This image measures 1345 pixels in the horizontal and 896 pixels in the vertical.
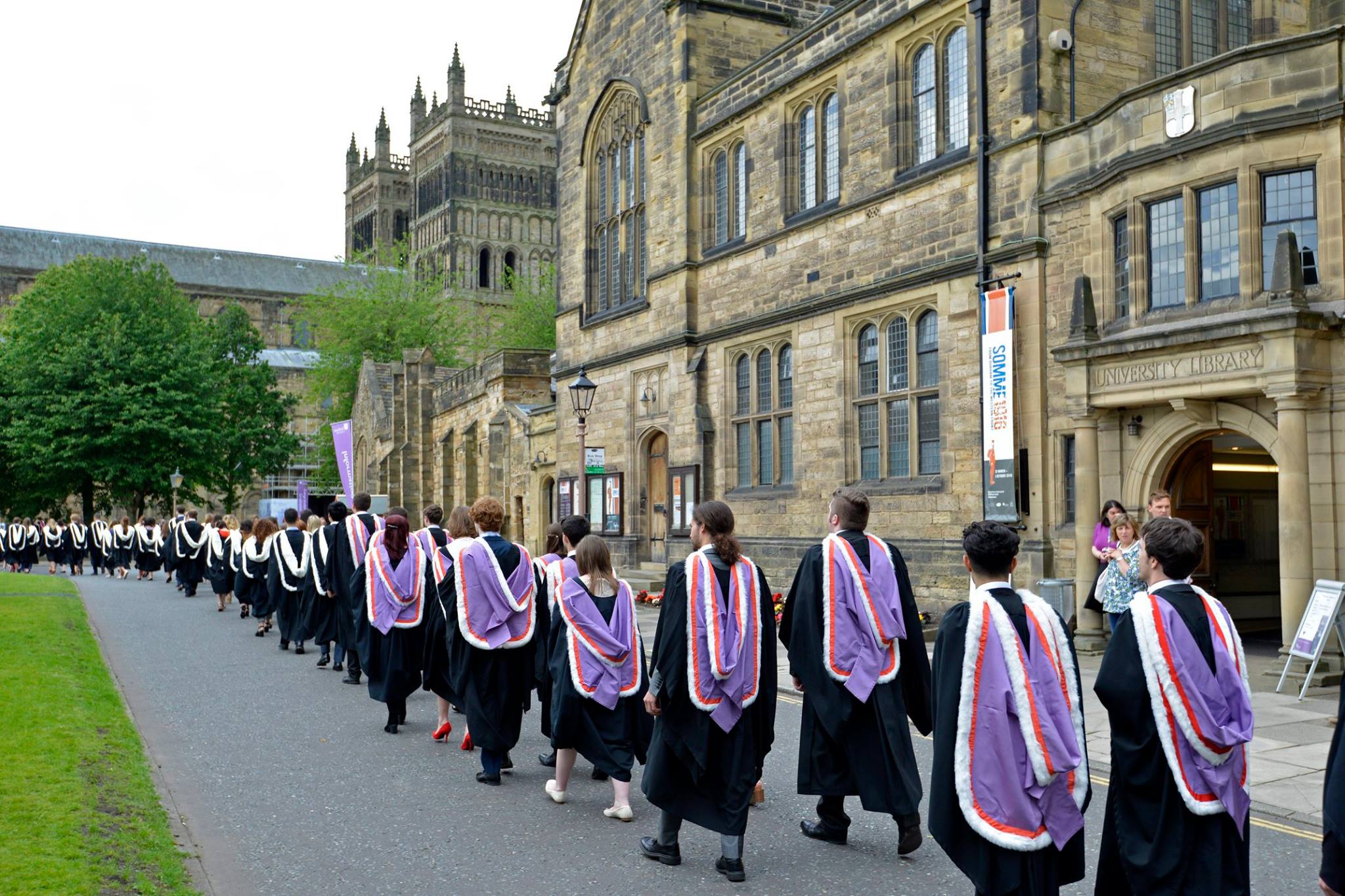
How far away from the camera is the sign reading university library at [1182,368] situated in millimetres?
12172

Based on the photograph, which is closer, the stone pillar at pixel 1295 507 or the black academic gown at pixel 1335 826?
the black academic gown at pixel 1335 826

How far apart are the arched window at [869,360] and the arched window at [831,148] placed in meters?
2.44

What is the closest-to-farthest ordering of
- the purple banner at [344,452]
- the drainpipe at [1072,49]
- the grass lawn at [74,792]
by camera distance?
the grass lawn at [74,792] → the drainpipe at [1072,49] → the purple banner at [344,452]

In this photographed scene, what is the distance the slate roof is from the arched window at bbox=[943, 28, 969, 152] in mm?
78116

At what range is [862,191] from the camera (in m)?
19.2

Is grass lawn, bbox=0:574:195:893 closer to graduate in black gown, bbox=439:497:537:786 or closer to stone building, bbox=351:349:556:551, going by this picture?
graduate in black gown, bbox=439:497:537:786

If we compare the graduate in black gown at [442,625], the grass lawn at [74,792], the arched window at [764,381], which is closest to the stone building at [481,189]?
the arched window at [764,381]

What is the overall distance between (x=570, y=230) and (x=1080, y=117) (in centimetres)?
1501

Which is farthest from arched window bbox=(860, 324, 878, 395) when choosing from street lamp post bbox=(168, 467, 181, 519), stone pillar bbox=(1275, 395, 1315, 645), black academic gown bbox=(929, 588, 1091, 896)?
street lamp post bbox=(168, 467, 181, 519)

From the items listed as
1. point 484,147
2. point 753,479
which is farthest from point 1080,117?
point 484,147

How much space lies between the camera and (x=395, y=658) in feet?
34.5

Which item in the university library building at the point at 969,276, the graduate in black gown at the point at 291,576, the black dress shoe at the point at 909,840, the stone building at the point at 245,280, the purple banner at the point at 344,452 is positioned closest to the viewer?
the black dress shoe at the point at 909,840

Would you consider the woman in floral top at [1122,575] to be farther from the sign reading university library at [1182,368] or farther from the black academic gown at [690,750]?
the black academic gown at [690,750]

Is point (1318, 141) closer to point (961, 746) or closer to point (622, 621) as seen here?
point (622, 621)
